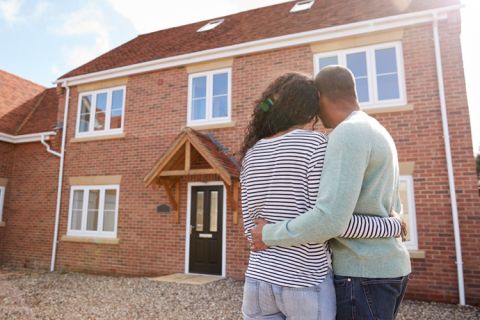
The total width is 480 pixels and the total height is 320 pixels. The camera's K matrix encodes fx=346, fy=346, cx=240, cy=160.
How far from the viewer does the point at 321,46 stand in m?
8.18

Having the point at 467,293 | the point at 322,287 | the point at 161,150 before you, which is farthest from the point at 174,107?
the point at 322,287

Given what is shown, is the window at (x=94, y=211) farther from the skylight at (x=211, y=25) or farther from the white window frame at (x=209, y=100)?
the skylight at (x=211, y=25)

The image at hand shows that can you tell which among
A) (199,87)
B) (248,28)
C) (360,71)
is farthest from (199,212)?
(248,28)

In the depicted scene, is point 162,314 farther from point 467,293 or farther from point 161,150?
point 467,293

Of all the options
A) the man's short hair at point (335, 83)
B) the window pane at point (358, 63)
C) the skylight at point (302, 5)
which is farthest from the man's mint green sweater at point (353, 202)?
the skylight at point (302, 5)

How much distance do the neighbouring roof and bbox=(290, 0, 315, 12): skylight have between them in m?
8.78

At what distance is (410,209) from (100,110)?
348 inches

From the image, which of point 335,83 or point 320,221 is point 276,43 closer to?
point 335,83

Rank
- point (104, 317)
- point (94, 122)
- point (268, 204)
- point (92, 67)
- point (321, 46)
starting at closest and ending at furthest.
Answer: point (268, 204) → point (104, 317) → point (321, 46) → point (94, 122) → point (92, 67)

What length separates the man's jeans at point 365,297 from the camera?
1457mm

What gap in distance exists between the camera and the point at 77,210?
10.3 meters

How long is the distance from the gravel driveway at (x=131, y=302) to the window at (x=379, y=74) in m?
4.16

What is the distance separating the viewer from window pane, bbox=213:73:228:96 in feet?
30.1

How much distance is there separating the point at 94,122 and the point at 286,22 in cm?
635
